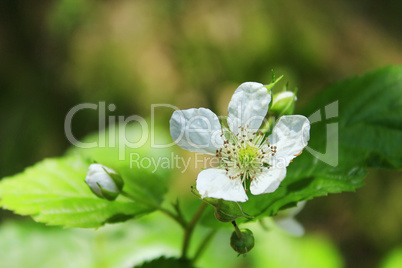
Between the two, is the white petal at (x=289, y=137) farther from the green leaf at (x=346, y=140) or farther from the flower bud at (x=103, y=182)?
the flower bud at (x=103, y=182)

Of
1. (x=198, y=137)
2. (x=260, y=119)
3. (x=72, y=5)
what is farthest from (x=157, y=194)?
(x=72, y=5)

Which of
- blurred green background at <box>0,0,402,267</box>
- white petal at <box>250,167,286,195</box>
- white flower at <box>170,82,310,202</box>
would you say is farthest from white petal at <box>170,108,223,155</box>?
blurred green background at <box>0,0,402,267</box>

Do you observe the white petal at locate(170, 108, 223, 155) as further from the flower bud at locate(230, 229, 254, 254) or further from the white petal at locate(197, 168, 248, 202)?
the flower bud at locate(230, 229, 254, 254)

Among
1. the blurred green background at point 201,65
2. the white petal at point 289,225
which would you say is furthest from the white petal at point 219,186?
the blurred green background at point 201,65

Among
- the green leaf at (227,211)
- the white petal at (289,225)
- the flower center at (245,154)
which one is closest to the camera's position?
the green leaf at (227,211)

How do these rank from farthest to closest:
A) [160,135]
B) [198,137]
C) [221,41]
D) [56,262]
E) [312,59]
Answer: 1. [221,41]
2. [312,59]
3. [160,135]
4. [56,262]
5. [198,137]

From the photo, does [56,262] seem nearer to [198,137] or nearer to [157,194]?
[157,194]
